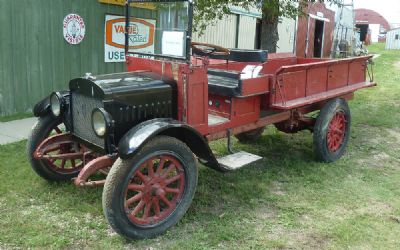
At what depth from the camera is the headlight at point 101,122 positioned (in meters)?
3.43

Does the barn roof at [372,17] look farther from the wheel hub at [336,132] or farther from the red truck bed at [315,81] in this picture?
the wheel hub at [336,132]

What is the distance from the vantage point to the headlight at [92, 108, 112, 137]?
3.43m

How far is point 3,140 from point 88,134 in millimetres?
2611

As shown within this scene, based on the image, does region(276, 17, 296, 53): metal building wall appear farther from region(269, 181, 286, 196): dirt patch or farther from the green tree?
region(269, 181, 286, 196): dirt patch

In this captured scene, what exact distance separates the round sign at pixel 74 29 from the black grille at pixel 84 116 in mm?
4080

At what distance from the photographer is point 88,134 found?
3.88m

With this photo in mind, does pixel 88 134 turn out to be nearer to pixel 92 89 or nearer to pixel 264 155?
pixel 92 89

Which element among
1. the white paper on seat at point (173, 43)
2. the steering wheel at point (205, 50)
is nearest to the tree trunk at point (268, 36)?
the steering wheel at point (205, 50)

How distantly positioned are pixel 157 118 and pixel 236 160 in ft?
3.31

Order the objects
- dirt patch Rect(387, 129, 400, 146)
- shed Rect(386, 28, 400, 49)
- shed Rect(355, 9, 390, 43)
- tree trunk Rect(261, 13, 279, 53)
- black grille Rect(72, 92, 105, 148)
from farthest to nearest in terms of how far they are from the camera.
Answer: shed Rect(355, 9, 390, 43)
shed Rect(386, 28, 400, 49)
tree trunk Rect(261, 13, 279, 53)
dirt patch Rect(387, 129, 400, 146)
black grille Rect(72, 92, 105, 148)

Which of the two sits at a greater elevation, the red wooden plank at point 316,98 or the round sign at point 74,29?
the round sign at point 74,29

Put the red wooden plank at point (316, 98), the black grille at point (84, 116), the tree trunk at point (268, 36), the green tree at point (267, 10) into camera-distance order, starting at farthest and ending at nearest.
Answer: the tree trunk at point (268, 36), the green tree at point (267, 10), the red wooden plank at point (316, 98), the black grille at point (84, 116)

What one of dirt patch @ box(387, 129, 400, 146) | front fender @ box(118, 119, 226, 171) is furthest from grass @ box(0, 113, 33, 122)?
dirt patch @ box(387, 129, 400, 146)

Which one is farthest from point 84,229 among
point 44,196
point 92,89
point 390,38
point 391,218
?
point 390,38
